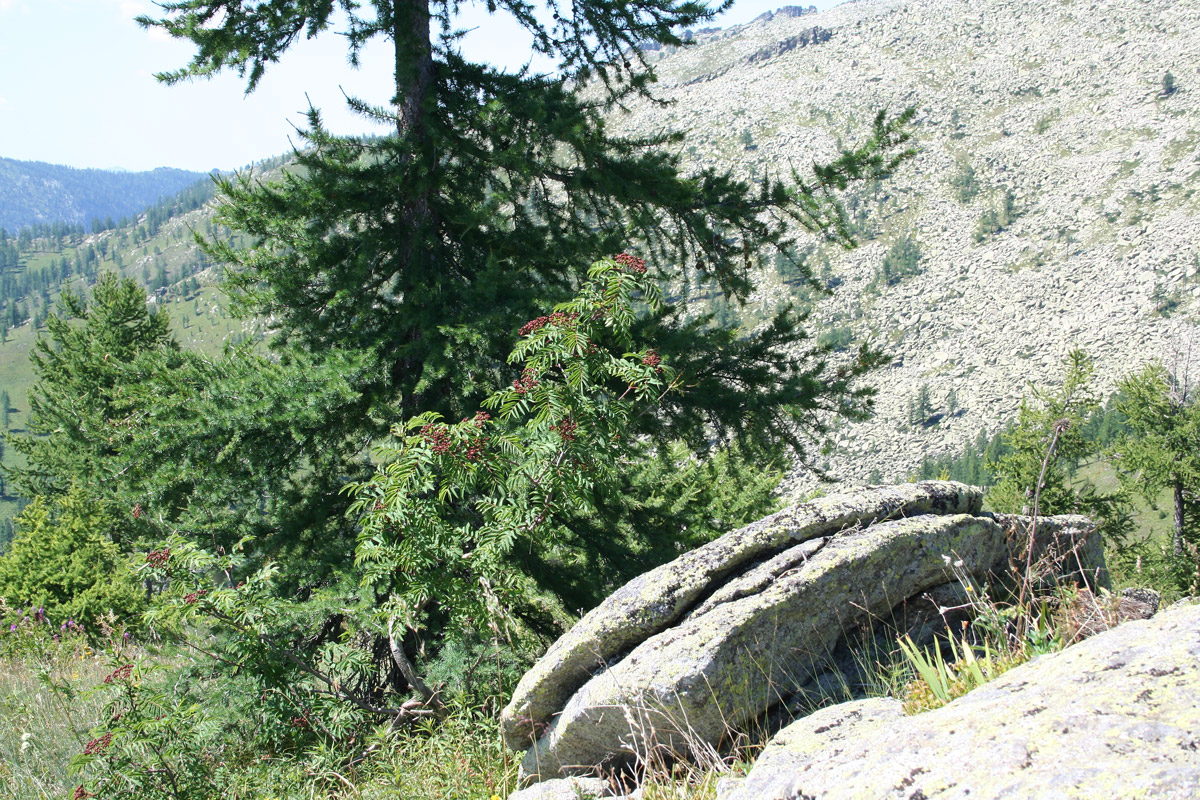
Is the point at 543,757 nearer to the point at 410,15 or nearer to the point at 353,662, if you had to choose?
the point at 353,662

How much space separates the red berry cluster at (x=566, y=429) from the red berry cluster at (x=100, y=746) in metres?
2.77

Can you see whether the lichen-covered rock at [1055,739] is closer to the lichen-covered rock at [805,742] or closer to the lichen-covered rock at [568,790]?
the lichen-covered rock at [805,742]

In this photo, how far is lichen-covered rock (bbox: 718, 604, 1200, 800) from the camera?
1.67 m

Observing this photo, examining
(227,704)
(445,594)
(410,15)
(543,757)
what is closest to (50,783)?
(227,704)

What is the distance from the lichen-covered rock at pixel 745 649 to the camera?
325 cm

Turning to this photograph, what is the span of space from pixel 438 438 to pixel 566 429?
2.34 feet

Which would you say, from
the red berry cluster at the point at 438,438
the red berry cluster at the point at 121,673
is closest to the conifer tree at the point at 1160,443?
the red berry cluster at the point at 438,438

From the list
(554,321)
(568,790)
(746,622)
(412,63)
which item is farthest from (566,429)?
(412,63)

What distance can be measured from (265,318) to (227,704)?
132 inches

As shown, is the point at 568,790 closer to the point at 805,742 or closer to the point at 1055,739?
the point at 805,742

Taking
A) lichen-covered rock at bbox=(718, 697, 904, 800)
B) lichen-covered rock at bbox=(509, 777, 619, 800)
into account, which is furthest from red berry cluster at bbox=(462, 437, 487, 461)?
lichen-covered rock at bbox=(718, 697, 904, 800)

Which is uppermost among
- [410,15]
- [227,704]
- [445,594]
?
[410,15]

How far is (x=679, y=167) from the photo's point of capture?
6.55 m

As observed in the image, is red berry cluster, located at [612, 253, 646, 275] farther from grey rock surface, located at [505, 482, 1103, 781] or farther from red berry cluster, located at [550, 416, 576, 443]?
grey rock surface, located at [505, 482, 1103, 781]
